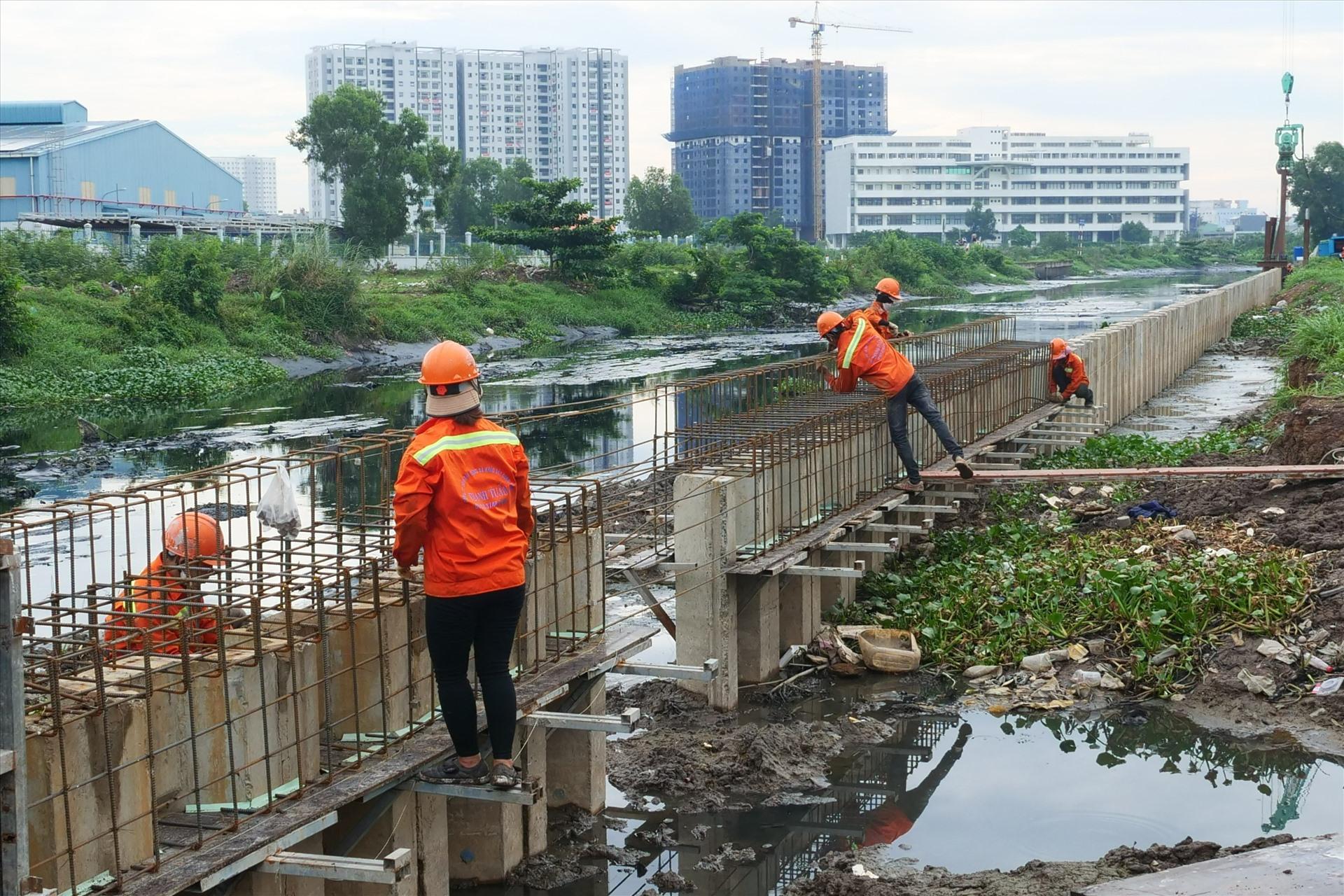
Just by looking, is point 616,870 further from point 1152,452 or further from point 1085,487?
point 1152,452

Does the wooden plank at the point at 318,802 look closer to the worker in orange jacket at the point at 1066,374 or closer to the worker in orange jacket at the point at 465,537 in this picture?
the worker in orange jacket at the point at 465,537

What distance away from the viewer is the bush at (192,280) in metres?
38.0

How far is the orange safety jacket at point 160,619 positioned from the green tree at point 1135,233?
530 feet

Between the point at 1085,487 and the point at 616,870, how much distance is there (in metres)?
9.62

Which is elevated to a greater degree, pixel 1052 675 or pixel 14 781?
pixel 14 781

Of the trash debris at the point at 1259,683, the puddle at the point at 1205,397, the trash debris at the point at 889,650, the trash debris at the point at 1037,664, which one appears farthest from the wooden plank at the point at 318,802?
the puddle at the point at 1205,397

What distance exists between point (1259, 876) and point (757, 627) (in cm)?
485

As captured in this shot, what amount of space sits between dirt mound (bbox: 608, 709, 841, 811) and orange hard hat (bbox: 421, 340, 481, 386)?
150 inches

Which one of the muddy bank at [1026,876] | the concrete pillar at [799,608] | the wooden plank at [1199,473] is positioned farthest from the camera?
the wooden plank at [1199,473]

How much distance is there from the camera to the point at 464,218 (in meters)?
98.9

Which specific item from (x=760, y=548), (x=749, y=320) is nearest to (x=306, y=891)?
(x=760, y=548)

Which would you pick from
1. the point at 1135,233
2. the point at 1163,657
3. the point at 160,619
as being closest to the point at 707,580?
the point at 1163,657

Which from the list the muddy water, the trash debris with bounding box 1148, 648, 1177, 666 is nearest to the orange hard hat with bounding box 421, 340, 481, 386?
the muddy water

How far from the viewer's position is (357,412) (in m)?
30.4
